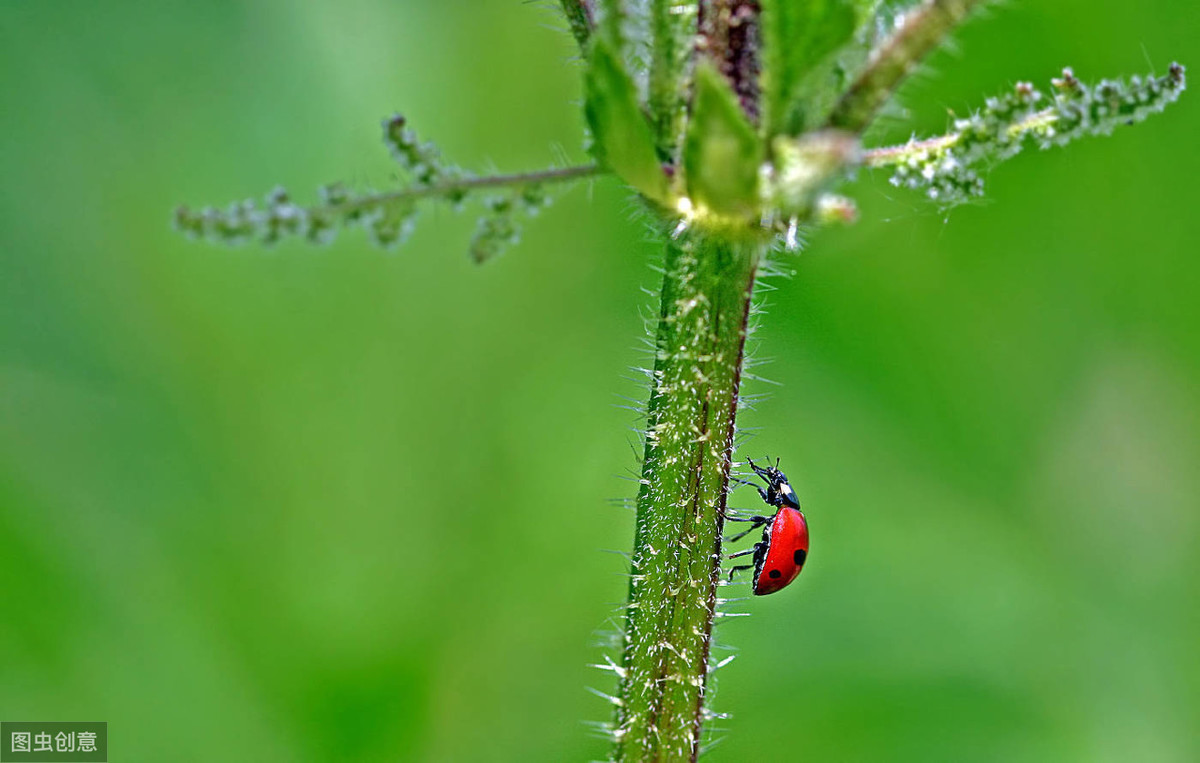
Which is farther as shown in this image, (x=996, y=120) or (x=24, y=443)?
(x=24, y=443)

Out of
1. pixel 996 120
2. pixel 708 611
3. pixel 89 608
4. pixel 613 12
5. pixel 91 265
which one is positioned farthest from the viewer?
pixel 91 265

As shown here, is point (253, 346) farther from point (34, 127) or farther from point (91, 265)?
point (34, 127)

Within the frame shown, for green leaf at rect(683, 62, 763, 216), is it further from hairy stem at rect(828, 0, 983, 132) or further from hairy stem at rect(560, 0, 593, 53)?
hairy stem at rect(560, 0, 593, 53)

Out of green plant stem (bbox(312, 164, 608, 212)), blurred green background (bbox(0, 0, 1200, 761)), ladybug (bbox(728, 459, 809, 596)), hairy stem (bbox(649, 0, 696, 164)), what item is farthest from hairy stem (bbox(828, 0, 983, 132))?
blurred green background (bbox(0, 0, 1200, 761))

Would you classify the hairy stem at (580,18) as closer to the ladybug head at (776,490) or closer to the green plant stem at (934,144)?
the green plant stem at (934,144)

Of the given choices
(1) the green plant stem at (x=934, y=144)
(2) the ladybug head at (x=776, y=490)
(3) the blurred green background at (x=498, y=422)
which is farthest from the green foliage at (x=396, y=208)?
(3) the blurred green background at (x=498, y=422)

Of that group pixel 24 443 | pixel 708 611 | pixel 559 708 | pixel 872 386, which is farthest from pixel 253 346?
pixel 708 611

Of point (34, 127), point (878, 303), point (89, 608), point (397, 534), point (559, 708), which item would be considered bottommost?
point (559, 708)
